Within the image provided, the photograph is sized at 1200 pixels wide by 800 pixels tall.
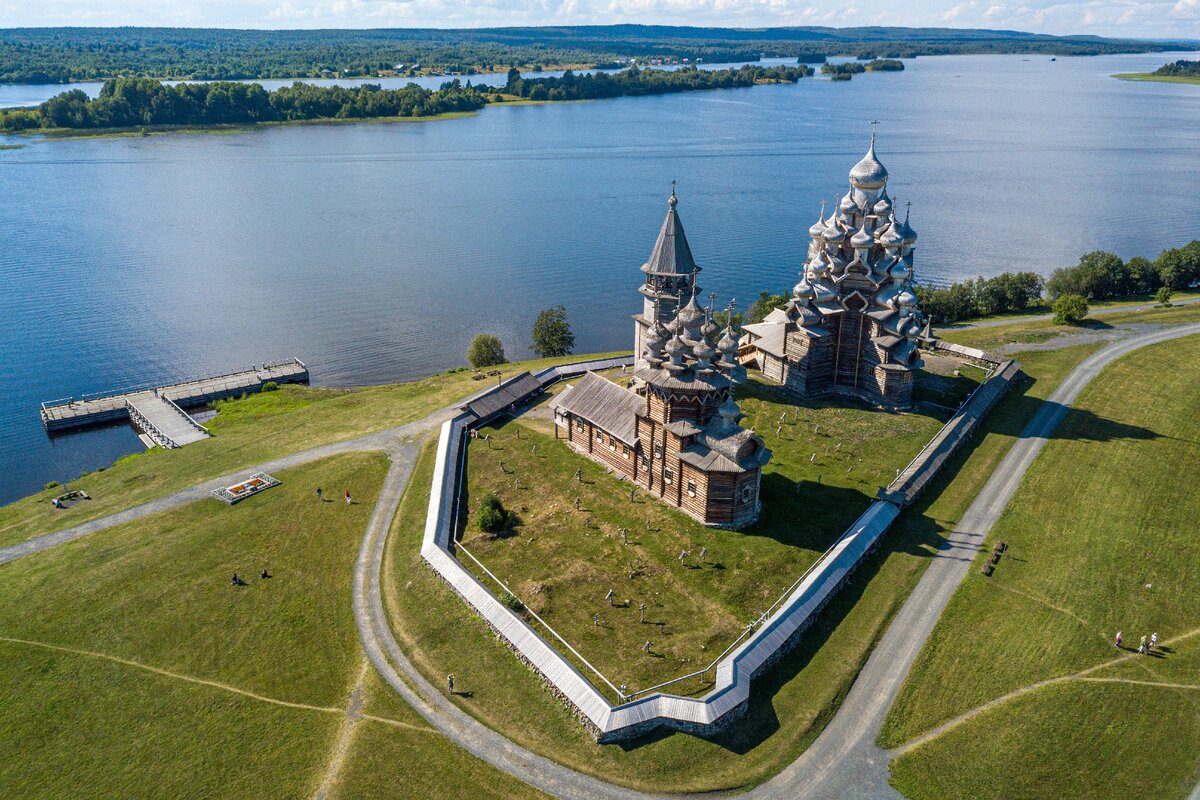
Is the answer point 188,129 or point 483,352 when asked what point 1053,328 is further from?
point 188,129

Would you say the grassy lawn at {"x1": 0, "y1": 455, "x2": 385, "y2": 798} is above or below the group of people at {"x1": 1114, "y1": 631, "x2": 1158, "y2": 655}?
below

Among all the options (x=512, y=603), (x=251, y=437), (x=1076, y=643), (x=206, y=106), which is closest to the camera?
(x=1076, y=643)

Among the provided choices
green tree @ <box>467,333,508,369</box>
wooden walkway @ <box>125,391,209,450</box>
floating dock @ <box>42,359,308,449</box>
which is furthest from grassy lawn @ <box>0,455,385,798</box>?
green tree @ <box>467,333,508,369</box>

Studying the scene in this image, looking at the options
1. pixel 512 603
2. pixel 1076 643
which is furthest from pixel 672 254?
pixel 1076 643

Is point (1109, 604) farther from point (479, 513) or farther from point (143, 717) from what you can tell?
point (143, 717)

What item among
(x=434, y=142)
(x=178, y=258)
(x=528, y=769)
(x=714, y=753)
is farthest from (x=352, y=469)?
(x=434, y=142)

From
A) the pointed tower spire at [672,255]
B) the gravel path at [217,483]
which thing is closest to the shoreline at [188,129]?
the gravel path at [217,483]

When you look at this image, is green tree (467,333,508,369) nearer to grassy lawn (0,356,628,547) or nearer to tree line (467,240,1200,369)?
tree line (467,240,1200,369)
